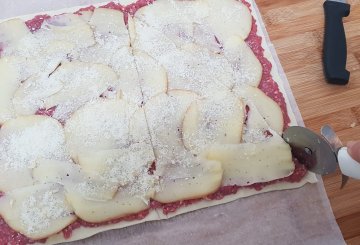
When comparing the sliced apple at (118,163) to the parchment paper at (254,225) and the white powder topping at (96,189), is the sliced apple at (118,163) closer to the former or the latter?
the white powder topping at (96,189)

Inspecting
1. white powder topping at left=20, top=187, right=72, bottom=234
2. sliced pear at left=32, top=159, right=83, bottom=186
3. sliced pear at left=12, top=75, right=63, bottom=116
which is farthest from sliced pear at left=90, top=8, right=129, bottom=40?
white powder topping at left=20, top=187, right=72, bottom=234

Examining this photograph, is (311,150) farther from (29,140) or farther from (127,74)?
(29,140)

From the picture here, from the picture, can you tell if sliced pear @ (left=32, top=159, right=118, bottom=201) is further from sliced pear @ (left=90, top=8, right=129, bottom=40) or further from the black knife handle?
the black knife handle

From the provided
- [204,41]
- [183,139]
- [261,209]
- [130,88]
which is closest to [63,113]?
[130,88]

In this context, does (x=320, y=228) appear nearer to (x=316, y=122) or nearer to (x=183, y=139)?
(x=316, y=122)

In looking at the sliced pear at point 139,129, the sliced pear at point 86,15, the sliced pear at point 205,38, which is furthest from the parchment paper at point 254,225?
the sliced pear at point 86,15
